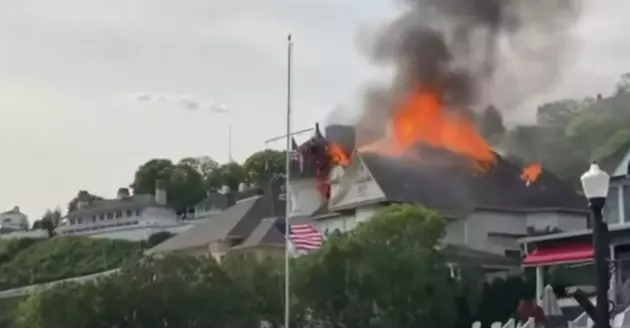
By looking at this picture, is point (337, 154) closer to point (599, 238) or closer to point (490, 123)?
point (490, 123)

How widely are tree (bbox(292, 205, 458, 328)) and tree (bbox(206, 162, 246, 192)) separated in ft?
352

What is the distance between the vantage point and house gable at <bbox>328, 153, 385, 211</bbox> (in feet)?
242

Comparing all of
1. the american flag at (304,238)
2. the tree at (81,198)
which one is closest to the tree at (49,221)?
the tree at (81,198)

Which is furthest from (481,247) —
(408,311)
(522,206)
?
(408,311)

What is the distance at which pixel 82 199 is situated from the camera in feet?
618

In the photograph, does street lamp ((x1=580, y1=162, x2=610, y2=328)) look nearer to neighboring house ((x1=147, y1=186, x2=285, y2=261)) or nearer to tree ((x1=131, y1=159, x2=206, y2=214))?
neighboring house ((x1=147, y1=186, x2=285, y2=261))

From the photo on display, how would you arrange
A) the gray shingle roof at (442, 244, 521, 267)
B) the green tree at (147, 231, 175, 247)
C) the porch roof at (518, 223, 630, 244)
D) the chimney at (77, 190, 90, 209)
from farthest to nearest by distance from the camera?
the chimney at (77, 190, 90, 209) < the green tree at (147, 231, 175, 247) < the gray shingle roof at (442, 244, 521, 267) < the porch roof at (518, 223, 630, 244)

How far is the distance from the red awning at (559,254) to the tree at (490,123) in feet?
78.0

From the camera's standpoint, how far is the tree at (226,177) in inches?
6471

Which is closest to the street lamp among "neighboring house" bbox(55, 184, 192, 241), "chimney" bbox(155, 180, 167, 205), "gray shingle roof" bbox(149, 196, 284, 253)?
"gray shingle roof" bbox(149, 196, 284, 253)

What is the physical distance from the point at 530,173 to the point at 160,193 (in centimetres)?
9263

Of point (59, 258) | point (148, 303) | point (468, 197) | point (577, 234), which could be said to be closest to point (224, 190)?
point (59, 258)

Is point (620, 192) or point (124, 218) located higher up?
point (124, 218)

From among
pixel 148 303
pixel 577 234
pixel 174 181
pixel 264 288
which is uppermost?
pixel 174 181
